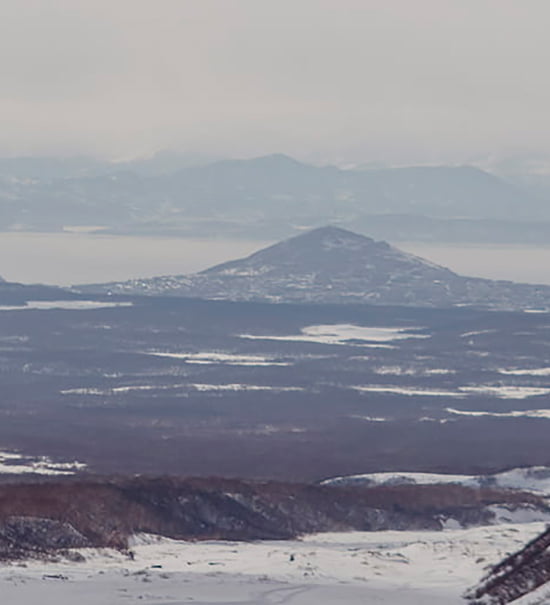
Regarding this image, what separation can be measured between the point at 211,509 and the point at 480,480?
2368cm

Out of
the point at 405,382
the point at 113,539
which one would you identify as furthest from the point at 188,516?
the point at 405,382

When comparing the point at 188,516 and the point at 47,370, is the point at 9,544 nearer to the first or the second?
the point at 188,516

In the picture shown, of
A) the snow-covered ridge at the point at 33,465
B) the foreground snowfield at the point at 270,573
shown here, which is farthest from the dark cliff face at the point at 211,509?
Result: the snow-covered ridge at the point at 33,465

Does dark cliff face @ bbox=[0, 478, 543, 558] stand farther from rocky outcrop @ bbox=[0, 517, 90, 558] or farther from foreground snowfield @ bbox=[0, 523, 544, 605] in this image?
foreground snowfield @ bbox=[0, 523, 544, 605]

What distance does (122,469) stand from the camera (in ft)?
362

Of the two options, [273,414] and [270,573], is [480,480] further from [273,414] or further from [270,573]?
[273,414]

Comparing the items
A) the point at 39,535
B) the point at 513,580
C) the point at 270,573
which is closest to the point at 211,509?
the point at 39,535

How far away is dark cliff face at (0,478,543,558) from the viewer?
2192 inches

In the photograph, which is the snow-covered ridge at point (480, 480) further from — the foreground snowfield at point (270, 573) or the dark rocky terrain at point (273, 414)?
the foreground snowfield at point (270, 573)

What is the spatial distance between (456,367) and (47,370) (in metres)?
40.5

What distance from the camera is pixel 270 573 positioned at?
158ft

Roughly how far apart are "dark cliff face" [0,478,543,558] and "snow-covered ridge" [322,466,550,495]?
20.6ft

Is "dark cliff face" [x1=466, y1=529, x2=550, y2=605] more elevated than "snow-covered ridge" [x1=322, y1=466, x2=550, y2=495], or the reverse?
"dark cliff face" [x1=466, y1=529, x2=550, y2=605]

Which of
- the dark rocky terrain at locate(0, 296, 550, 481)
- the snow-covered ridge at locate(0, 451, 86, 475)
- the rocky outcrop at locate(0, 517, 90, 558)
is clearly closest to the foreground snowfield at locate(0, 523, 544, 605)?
the rocky outcrop at locate(0, 517, 90, 558)
